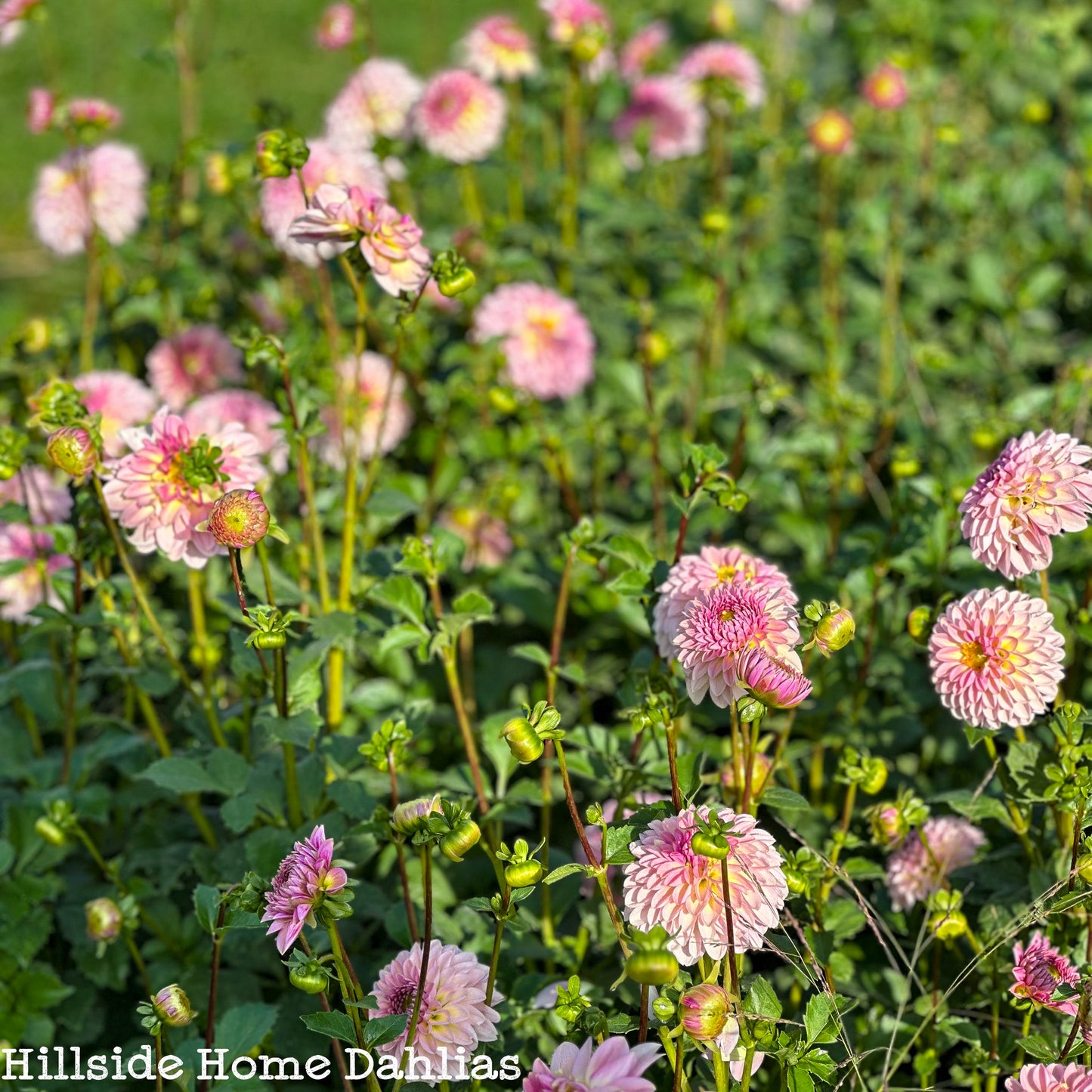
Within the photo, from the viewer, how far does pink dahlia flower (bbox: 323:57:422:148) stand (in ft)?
7.63

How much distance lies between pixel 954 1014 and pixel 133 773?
1038mm

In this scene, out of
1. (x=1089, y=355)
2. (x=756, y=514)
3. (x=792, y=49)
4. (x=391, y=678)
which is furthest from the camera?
(x=792, y=49)

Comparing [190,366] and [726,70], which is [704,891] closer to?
[190,366]

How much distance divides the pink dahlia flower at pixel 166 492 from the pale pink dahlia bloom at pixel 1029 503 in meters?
0.74

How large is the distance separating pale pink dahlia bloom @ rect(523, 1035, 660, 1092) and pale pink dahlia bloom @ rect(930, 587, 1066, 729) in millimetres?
435

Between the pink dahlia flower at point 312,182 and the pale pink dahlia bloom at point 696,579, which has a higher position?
the pink dahlia flower at point 312,182

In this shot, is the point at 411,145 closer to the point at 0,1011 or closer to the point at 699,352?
the point at 699,352

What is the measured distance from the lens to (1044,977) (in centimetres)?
111

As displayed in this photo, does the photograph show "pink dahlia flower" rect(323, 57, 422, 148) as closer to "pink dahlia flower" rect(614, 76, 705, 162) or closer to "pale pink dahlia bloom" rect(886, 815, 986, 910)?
"pink dahlia flower" rect(614, 76, 705, 162)

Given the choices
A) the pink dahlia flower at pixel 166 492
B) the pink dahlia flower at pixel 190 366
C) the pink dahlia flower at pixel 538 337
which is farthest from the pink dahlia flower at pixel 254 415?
the pink dahlia flower at pixel 166 492

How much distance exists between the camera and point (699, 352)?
2.27m

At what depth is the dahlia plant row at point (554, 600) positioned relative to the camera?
1.09 metres

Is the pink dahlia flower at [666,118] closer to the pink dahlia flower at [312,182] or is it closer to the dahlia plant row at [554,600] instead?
the dahlia plant row at [554,600]

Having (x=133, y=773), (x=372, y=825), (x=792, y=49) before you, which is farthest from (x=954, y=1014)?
(x=792, y=49)
